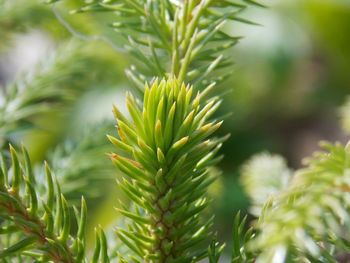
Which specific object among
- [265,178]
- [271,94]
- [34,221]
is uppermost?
[34,221]

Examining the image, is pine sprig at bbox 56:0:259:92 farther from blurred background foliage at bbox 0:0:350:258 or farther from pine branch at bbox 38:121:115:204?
blurred background foliage at bbox 0:0:350:258

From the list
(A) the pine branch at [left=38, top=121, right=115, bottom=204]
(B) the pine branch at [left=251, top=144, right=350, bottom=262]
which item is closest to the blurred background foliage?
(A) the pine branch at [left=38, top=121, right=115, bottom=204]

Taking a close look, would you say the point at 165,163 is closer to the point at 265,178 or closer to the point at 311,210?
the point at 311,210

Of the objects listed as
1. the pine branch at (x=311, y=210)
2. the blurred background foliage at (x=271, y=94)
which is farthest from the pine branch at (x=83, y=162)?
the blurred background foliage at (x=271, y=94)

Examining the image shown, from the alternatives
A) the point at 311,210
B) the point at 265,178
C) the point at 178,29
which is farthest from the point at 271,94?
the point at 311,210

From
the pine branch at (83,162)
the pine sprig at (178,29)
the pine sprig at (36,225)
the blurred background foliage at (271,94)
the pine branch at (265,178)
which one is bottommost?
the blurred background foliage at (271,94)

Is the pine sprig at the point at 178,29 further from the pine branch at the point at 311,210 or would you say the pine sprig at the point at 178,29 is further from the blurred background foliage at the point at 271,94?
the blurred background foliage at the point at 271,94

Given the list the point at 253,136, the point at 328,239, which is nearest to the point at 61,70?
the point at 328,239

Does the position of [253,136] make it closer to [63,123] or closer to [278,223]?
[63,123]
